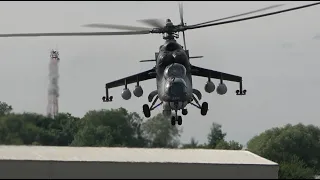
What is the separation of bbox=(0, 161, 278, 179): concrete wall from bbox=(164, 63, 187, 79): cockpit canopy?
20.1 feet

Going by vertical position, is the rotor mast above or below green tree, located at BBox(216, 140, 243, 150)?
above

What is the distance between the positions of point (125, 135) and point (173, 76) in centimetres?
449

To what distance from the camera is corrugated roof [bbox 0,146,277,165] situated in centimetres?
3628

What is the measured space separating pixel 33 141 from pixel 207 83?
10283 millimetres

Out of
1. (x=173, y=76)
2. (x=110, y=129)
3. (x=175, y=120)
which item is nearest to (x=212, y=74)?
(x=175, y=120)

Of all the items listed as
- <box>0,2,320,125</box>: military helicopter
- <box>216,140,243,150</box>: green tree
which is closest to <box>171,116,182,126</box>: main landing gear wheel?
<box>0,2,320,125</box>: military helicopter

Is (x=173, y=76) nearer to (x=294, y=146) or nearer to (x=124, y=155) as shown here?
(x=124, y=155)

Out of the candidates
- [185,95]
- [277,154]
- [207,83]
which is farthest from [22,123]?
[277,154]

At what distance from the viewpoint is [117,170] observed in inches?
1385

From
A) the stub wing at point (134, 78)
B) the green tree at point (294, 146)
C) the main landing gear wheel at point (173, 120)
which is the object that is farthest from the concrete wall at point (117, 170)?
the green tree at point (294, 146)

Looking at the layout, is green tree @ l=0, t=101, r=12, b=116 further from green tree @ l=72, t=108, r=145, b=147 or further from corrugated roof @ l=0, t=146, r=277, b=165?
green tree @ l=72, t=108, r=145, b=147

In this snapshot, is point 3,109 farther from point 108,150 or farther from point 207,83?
point 207,83

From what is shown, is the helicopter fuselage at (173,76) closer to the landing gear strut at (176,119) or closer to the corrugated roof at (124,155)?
the landing gear strut at (176,119)

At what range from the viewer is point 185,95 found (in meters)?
39.5
